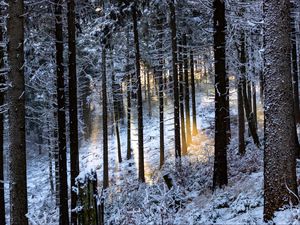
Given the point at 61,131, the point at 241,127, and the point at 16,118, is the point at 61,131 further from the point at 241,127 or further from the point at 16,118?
the point at 241,127

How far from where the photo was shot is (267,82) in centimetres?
625

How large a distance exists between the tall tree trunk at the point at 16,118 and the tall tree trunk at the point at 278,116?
5219 mm

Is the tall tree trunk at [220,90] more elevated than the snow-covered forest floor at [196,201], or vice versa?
the tall tree trunk at [220,90]

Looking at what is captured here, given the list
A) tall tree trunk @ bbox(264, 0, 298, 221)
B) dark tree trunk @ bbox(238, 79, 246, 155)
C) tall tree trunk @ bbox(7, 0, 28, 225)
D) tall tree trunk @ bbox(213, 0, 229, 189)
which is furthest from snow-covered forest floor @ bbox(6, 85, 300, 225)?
dark tree trunk @ bbox(238, 79, 246, 155)

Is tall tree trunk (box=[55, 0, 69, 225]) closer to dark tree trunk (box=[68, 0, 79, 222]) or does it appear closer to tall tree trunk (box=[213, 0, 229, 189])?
dark tree trunk (box=[68, 0, 79, 222])

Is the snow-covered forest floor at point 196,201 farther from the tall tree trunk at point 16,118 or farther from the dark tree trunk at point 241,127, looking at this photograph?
the dark tree trunk at point 241,127

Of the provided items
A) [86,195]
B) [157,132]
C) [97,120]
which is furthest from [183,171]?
[97,120]

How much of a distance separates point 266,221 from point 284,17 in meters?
3.74

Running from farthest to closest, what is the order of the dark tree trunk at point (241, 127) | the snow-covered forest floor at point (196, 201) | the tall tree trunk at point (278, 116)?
the dark tree trunk at point (241, 127) → the snow-covered forest floor at point (196, 201) → the tall tree trunk at point (278, 116)

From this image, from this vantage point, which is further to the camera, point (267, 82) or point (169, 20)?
point (169, 20)

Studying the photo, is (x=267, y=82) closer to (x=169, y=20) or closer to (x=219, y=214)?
(x=219, y=214)

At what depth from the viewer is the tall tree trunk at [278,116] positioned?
6047 millimetres

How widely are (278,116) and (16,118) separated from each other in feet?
18.0

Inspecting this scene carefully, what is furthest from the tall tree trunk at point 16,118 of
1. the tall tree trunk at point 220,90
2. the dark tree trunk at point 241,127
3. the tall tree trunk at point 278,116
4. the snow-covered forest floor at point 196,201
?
the dark tree trunk at point 241,127
